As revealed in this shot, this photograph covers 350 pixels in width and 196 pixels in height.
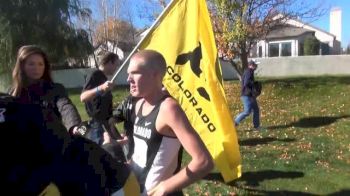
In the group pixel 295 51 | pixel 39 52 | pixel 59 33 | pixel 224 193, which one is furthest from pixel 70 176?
pixel 295 51

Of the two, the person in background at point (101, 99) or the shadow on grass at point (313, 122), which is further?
the shadow on grass at point (313, 122)

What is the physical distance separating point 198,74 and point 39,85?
5.75ft

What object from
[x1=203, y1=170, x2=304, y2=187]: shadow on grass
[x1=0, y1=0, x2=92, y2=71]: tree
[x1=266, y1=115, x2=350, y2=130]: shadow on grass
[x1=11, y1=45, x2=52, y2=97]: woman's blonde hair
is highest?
[x1=0, y1=0, x2=92, y2=71]: tree

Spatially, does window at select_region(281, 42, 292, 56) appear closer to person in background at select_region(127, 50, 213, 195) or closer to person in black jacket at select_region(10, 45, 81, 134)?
person in black jacket at select_region(10, 45, 81, 134)

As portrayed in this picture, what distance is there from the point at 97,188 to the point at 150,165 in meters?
1.26

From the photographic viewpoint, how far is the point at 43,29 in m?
31.3

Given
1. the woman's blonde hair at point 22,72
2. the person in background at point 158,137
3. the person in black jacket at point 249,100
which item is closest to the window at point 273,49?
the person in black jacket at point 249,100

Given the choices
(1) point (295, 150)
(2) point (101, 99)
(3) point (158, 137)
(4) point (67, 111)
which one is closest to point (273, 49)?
(1) point (295, 150)

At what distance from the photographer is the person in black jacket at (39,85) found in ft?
12.8

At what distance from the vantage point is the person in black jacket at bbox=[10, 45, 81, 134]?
3906mm

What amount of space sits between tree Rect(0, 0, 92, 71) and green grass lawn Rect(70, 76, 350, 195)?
1559 cm

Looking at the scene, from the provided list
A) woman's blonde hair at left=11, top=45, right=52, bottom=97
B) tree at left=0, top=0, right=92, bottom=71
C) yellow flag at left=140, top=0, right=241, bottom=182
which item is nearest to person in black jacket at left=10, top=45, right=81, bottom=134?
woman's blonde hair at left=11, top=45, right=52, bottom=97

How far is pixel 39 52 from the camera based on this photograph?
13.8ft

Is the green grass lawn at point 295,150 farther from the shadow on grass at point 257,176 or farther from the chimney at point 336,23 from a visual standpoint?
the chimney at point 336,23
